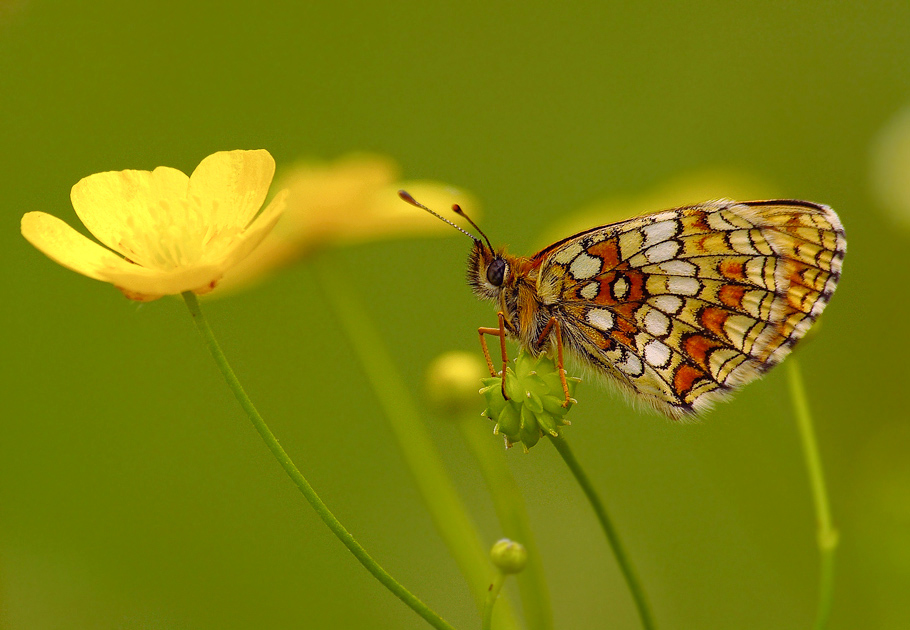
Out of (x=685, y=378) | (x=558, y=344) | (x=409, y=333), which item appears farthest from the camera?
(x=409, y=333)

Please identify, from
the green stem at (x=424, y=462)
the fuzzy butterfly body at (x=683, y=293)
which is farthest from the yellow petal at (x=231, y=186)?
the fuzzy butterfly body at (x=683, y=293)

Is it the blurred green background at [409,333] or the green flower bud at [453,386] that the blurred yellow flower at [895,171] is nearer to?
the blurred green background at [409,333]

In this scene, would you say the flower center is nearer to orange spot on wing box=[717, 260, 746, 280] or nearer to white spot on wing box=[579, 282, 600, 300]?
white spot on wing box=[579, 282, 600, 300]

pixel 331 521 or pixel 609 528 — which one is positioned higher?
pixel 331 521

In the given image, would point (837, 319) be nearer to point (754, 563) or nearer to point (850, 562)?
point (754, 563)

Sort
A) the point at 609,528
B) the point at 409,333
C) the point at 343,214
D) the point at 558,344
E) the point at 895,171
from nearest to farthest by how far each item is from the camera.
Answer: the point at 609,528, the point at 558,344, the point at 343,214, the point at 895,171, the point at 409,333

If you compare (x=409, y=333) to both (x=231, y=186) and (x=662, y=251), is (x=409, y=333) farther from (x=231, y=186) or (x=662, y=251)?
(x=231, y=186)

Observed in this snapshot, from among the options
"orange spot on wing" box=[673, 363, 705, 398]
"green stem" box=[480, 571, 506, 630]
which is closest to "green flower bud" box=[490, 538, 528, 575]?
"green stem" box=[480, 571, 506, 630]

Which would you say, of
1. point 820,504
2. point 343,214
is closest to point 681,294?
point 820,504
